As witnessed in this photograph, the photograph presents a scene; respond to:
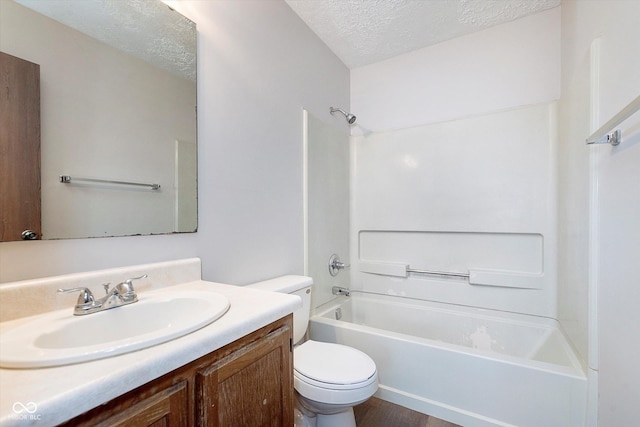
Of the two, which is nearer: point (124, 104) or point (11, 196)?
point (11, 196)

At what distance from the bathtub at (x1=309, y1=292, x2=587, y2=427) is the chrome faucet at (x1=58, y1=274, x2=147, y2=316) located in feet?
4.15

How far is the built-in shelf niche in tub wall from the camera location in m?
1.91

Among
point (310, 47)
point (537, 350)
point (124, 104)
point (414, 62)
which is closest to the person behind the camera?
point (124, 104)

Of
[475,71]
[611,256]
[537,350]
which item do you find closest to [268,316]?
[611,256]

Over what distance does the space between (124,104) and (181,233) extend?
0.53 metres

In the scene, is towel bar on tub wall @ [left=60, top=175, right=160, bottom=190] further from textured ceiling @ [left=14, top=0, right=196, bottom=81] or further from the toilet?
the toilet

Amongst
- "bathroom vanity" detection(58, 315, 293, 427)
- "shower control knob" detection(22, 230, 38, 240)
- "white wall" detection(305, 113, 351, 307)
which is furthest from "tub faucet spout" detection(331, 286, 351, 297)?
"shower control knob" detection(22, 230, 38, 240)

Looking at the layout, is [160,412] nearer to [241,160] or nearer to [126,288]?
[126,288]

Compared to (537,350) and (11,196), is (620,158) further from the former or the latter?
(11,196)

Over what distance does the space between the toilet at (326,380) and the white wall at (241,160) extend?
11.3 inches

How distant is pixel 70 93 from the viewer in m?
0.89

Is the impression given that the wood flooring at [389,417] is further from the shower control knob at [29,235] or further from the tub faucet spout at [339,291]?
the shower control knob at [29,235]

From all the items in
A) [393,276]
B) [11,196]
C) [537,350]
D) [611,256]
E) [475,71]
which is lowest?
[537,350]

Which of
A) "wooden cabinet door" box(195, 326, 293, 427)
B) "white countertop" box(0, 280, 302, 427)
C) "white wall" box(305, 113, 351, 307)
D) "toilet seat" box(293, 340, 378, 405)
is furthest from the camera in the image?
"white wall" box(305, 113, 351, 307)
